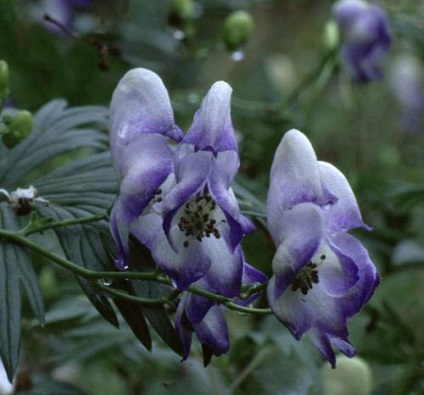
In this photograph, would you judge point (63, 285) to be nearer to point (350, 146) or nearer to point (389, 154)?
point (389, 154)

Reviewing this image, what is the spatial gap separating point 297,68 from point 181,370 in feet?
4.72

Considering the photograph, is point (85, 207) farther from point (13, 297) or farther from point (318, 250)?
point (318, 250)

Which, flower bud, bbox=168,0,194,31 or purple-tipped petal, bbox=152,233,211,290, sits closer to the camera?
purple-tipped petal, bbox=152,233,211,290

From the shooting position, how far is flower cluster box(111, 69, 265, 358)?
24.2 inches

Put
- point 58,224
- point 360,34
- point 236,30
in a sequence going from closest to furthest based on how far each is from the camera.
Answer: point 58,224, point 236,30, point 360,34

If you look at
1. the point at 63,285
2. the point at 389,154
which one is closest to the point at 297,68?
the point at 389,154

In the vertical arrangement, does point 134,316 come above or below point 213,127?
below

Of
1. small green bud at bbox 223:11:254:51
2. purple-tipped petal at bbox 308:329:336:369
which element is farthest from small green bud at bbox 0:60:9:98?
small green bud at bbox 223:11:254:51

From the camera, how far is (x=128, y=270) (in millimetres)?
702

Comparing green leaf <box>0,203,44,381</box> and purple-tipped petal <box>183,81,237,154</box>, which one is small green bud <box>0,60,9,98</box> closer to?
green leaf <box>0,203,44,381</box>

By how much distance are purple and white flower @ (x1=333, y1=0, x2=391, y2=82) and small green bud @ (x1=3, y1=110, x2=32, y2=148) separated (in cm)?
72

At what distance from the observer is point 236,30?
4.30 ft

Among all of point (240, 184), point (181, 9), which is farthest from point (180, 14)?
point (240, 184)

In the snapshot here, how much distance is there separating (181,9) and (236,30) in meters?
0.10
